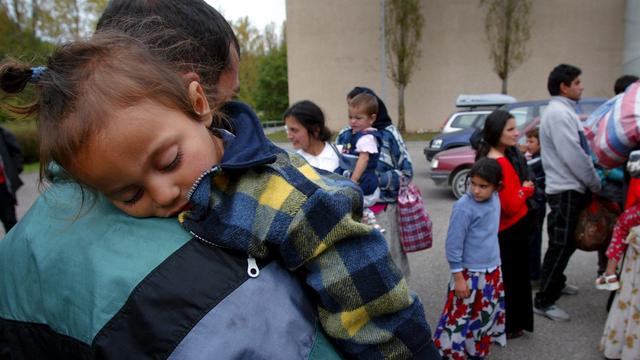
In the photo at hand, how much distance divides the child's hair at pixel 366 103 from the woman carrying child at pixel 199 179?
297 centimetres

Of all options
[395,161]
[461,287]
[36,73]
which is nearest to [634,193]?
[461,287]

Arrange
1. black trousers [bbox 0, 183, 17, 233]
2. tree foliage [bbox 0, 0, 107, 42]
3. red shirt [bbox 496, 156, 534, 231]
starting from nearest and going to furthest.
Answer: red shirt [bbox 496, 156, 534, 231], black trousers [bbox 0, 183, 17, 233], tree foliage [bbox 0, 0, 107, 42]

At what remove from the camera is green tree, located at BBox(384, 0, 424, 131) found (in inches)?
892

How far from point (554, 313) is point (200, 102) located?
405 centimetres

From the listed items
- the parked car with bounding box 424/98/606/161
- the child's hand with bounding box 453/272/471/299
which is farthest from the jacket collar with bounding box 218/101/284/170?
the parked car with bounding box 424/98/606/161

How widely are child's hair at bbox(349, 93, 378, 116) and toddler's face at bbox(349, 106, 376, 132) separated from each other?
0.06ft

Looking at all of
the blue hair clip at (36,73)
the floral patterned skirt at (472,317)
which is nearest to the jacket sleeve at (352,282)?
the blue hair clip at (36,73)

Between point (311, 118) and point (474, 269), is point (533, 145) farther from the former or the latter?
point (311, 118)

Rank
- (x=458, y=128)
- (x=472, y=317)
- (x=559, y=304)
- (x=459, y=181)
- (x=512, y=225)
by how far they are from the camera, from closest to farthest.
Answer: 1. (x=472, y=317)
2. (x=512, y=225)
3. (x=559, y=304)
4. (x=459, y=181)
5. (x=458, y=128)

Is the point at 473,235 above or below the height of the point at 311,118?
below

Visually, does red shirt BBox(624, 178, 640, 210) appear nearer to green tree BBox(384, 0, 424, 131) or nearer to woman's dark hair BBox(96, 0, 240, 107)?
woman's dark hair BBox(96, 0, 240, 107)

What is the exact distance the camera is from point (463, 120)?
468 inches

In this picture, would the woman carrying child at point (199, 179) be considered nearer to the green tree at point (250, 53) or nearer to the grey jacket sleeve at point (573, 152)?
the grey jacket sleeve at point (573, 152)

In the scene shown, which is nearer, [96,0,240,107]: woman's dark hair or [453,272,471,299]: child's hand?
[96,0,240,107]: woman's dark hair
